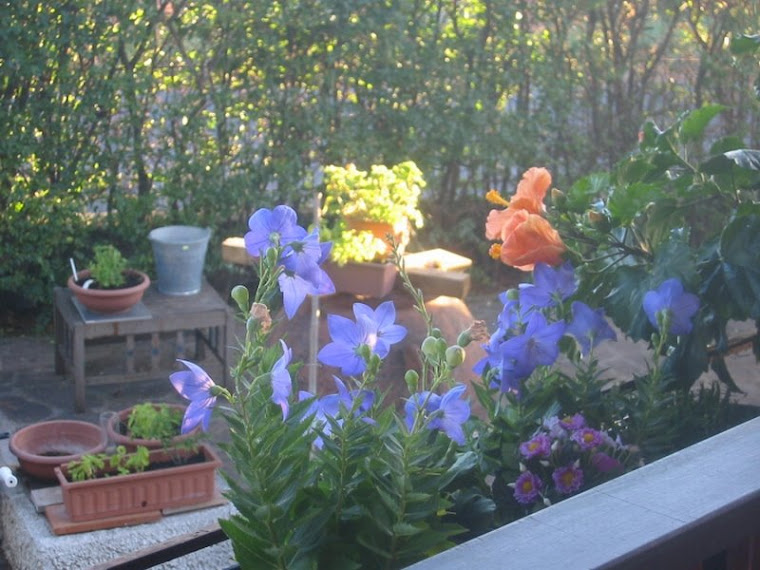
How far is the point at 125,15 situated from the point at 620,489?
5188mm

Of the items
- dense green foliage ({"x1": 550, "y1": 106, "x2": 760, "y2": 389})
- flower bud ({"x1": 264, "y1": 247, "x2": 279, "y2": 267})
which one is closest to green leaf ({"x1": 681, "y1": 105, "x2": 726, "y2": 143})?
dense green foliage ({"x1": 550, "y1": 106, "x2": 760, "y2": 389})

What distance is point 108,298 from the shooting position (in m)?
5.30

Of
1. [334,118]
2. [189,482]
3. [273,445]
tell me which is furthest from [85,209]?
[273,445]

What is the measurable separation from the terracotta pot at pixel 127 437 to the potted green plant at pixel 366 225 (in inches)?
35.9

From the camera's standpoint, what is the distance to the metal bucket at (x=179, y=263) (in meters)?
5.62

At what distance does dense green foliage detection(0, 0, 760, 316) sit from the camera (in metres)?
6.00

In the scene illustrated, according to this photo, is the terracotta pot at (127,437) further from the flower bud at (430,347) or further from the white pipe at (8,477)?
the flower bud at (430,347)

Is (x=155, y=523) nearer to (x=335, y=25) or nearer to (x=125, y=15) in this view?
(x=125, y=15)

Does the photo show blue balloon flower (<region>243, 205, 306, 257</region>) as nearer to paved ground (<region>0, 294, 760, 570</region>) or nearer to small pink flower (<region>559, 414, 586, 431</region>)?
small pink flower (<region>559, 414, 586, 431</region>)

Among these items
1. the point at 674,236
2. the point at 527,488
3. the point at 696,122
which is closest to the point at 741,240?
the point at 674,236

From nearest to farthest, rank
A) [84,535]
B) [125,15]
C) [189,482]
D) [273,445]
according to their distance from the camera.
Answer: [273,445] < [84,535] < [189,482] < [125,15]

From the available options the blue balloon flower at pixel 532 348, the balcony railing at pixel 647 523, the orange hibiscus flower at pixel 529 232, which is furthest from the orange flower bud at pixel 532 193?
the balcony railing at pixel 647 523

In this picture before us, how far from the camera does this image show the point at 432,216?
7.68 metres

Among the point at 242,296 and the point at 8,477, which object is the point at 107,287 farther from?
the point at 242,296
